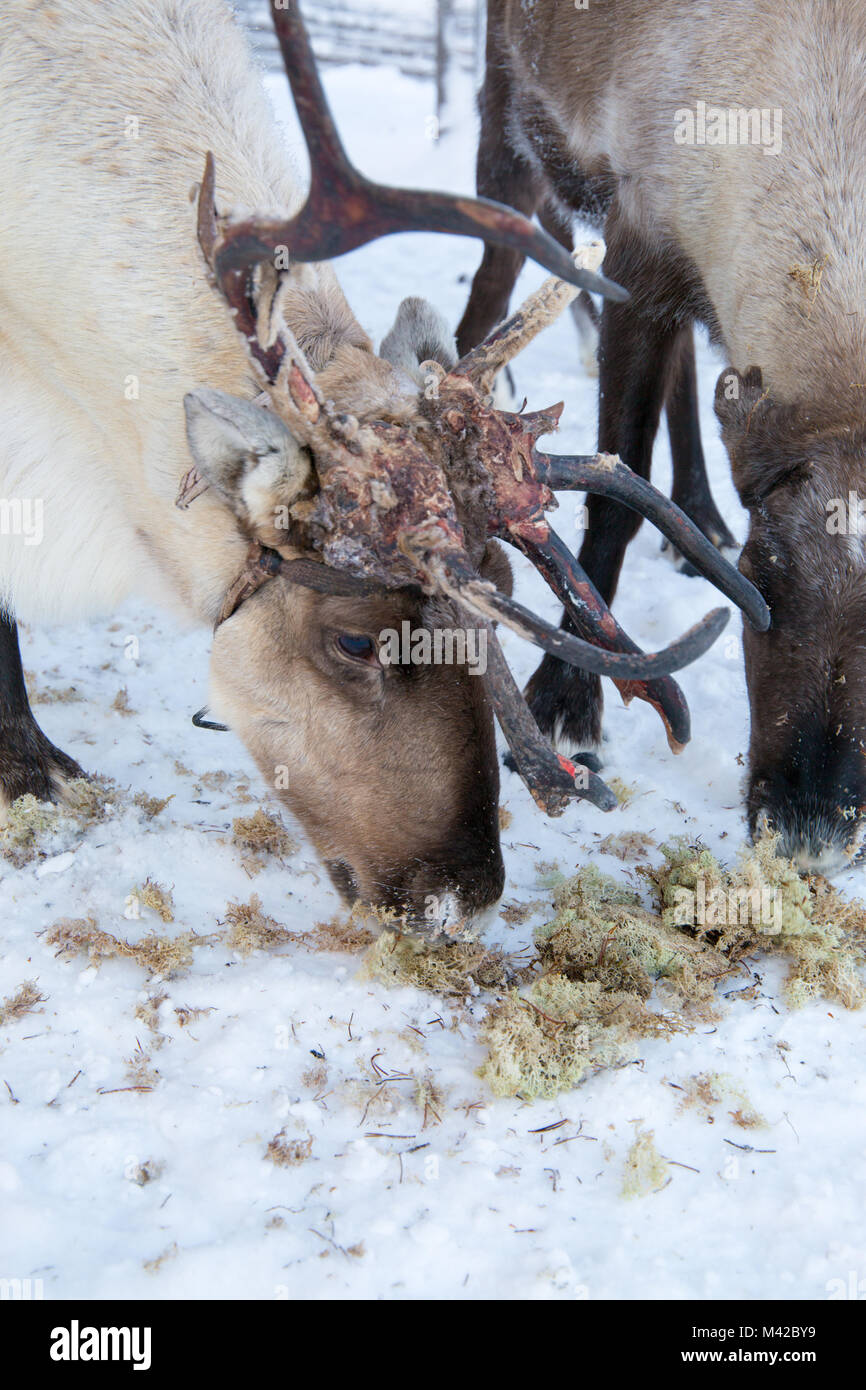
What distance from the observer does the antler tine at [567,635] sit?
2.22 m

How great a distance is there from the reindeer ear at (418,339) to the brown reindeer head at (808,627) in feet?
3.21

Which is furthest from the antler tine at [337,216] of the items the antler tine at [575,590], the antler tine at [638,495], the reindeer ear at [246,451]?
the antler tine at [575,590]

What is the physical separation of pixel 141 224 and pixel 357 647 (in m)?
1.23

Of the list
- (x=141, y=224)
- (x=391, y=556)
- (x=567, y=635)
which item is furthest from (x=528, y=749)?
(x=141, y=224)

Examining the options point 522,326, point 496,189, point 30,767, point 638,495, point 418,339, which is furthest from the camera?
point 496,189

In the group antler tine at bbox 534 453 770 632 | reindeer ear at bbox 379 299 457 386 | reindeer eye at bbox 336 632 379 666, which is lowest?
reindeer eye at bbox 336 632 379 666

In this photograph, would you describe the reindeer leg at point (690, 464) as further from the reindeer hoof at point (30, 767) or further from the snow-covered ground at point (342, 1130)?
the reindeer hoof at point (30, 767)

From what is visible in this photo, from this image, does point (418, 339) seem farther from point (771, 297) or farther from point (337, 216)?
point (771, 297)

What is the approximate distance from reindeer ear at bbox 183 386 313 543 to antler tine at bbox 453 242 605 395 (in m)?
0.49

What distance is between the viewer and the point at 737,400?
325 centimetres

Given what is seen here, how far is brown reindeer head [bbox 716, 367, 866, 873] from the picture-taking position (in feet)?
9.65

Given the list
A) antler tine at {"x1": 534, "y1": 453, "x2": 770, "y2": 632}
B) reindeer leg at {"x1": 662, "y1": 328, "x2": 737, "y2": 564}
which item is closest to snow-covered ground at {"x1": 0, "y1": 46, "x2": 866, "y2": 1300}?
antler tine at {"x1": 534, "y1": 453, "x2": 770, "y2": 632}

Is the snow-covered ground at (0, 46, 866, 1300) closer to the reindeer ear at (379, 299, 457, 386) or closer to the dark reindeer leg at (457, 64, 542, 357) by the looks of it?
the reindeer ear at (379, 299, 457, 386)
